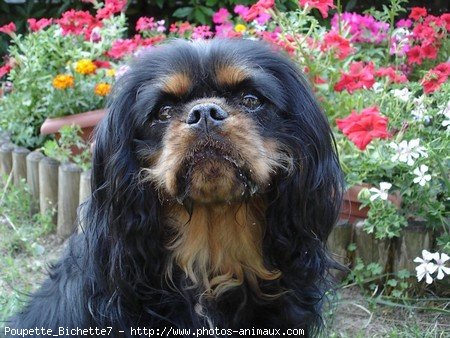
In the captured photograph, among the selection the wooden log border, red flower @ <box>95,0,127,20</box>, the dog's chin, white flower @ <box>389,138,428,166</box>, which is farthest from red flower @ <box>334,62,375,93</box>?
red flower @ <box>95,0,127,20</box>

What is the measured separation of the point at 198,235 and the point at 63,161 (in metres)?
2.10

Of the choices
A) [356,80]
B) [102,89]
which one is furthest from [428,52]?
[102,89]

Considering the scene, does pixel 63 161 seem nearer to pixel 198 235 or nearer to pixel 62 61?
pixel 62 61

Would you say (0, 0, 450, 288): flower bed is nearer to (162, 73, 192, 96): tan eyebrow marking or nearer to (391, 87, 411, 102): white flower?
(391, 87, 411, 102): white flower

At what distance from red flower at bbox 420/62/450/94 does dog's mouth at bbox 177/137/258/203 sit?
1.43 metres

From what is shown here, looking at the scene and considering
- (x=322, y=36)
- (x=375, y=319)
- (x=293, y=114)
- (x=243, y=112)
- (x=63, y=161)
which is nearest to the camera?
(x=243, y=112)

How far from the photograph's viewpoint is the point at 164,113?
85.7 inches

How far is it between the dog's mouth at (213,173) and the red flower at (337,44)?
165 cm

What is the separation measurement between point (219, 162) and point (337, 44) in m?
1.75

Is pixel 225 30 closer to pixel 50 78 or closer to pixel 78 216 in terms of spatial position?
pixel 50 78

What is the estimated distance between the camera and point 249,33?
4.33 meters

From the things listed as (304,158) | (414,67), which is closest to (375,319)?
(304,158)

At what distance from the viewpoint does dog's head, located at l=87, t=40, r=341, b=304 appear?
2057 mm

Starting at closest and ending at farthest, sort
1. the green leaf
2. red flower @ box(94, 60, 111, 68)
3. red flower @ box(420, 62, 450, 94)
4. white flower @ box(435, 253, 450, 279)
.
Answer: white flower @ box(435, 253, 450, 279) < red flower @ box(420, 62, 450, 94) < red flower @ box(94, 60, 111, 68) < the green leaf
